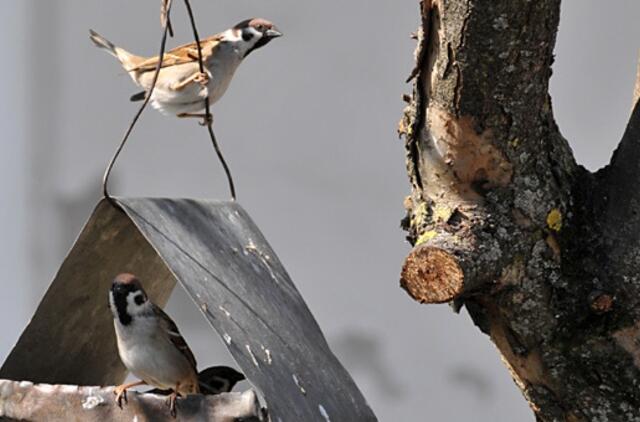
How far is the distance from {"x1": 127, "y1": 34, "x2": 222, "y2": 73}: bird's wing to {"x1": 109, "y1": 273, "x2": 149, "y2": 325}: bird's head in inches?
32.6

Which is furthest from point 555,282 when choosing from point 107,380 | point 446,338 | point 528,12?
point 446,338

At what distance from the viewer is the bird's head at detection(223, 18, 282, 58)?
10.9 ft

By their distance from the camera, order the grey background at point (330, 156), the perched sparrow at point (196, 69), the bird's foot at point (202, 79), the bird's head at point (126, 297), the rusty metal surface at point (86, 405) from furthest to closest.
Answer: the grey background at point (330, 156)
the perched sparrow at point (196, 69)
the bird's foot at point (202, 79)
the bird's head at point (126, 297)
the rusty metal surface at point (86, 405)

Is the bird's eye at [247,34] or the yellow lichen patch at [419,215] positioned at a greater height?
the bird's eye at [247,34]

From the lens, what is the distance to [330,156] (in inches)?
178

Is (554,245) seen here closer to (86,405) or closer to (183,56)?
(86,405)

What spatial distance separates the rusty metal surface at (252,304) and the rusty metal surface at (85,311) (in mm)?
136

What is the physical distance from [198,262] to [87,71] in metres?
2.58

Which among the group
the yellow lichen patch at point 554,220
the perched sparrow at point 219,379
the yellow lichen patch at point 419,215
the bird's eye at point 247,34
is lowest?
the perched sparrow at point 219,379

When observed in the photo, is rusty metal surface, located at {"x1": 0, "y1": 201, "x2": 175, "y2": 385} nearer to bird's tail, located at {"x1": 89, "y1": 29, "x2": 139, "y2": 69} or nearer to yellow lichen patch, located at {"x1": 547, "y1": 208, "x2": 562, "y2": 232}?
yellow lichen patch, located at {"x1": 547, "y1": 208, "x2": 562, "y2": 232}

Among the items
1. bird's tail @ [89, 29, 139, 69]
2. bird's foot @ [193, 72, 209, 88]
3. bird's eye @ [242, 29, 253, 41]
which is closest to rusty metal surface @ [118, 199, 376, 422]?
bird's foot @ [193, 72, 209, 88]

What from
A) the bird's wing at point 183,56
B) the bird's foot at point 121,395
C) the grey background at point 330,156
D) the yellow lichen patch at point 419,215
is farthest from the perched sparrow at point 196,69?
the grey background at point 330,156

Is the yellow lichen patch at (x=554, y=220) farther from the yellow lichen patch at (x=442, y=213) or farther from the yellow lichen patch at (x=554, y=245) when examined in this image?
the yellow lichen patch at (x=442, y=213)

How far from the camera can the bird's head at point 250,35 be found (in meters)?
3.31
